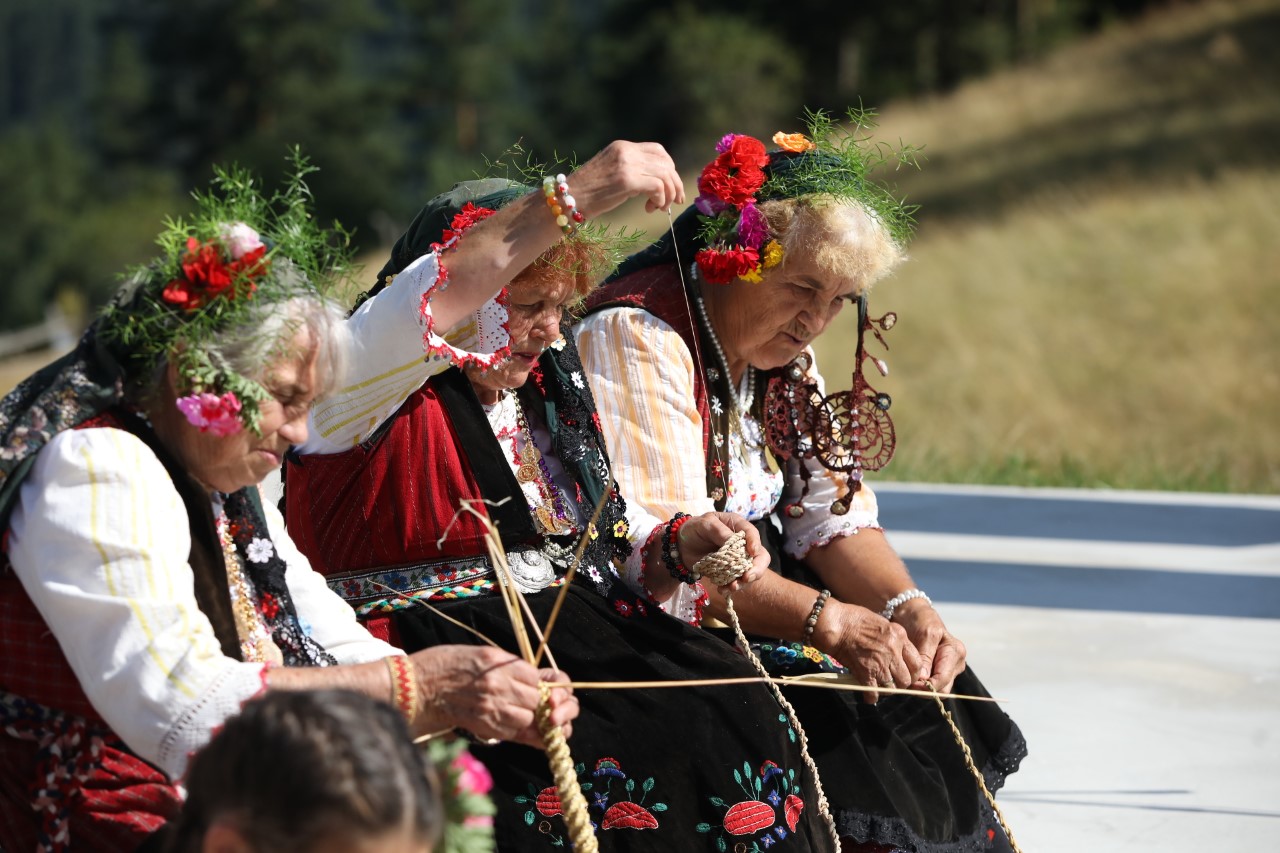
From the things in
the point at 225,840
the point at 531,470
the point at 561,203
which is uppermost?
the point at 561,203

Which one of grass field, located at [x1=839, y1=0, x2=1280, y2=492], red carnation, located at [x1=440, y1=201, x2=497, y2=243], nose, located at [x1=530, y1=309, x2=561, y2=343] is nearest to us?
red carnation, located at [x1=440, y1=201, x2=497, y2=243]

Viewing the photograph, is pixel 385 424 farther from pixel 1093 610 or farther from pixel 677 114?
pixel 677 114

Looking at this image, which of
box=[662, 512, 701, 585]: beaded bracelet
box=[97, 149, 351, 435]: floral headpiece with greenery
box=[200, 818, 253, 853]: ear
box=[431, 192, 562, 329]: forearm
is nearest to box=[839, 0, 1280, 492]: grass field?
box=[662, 512, 701, 585]: beaded bracelet

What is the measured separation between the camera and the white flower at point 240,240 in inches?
80.7

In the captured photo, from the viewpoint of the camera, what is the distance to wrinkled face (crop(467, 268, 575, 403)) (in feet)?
8.82

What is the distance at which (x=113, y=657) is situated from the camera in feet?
6.22

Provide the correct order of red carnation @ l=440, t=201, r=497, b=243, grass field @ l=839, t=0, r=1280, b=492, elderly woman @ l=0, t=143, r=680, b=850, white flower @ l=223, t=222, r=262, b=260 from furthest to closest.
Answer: grass field @ l=839, t=0, r=1280, b=492 → red carnation @ l=440, t=201, r=497, b=243 → white flower @ l=223, t=222, r=262, b=260 → elderly woman @ l=0, t=143, r=680, b=850

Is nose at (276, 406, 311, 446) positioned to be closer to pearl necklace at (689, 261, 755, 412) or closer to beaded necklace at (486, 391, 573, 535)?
beaded necklace at (486, 391, 573, 535)

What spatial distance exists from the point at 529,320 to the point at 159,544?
0.94 metres

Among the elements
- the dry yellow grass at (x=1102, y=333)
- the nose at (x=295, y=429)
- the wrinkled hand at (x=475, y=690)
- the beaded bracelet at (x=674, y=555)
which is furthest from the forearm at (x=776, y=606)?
the dry yellow grass at (x=1102, y=333)

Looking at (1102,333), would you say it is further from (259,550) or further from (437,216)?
(259,550)

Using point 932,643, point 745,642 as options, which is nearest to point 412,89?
point 932,643

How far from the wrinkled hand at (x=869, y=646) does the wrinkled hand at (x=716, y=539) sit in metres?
0.23

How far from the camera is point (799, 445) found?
3.34 meters
